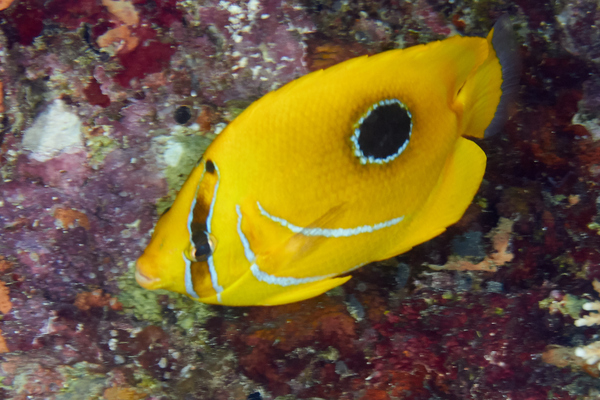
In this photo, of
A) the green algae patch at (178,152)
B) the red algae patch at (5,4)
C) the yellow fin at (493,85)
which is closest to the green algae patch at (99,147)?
the green algae patch at (178,152)

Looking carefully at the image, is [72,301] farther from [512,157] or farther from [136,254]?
[512,157]

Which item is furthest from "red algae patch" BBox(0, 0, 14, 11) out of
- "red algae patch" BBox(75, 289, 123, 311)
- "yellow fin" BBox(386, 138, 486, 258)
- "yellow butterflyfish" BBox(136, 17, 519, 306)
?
"yellow fin" BBox(386, 138, 486, 258)

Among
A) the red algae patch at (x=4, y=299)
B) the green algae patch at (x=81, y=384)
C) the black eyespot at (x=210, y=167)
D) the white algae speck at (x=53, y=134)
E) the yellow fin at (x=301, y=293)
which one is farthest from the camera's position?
the green algae patch at (x=81, y=384)

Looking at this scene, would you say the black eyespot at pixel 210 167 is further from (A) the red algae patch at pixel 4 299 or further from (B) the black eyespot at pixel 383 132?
(A) the red algae patch at pixel 4 299

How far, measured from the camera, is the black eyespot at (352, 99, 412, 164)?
1037mm

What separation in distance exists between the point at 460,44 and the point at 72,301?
174 centimetres

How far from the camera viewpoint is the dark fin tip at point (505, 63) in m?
1.19

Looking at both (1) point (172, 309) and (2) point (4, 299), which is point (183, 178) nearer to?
(1) point (172, 309)

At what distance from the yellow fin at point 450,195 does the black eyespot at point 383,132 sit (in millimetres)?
262

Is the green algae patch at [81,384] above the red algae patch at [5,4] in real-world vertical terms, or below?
below

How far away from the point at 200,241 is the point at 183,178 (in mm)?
498

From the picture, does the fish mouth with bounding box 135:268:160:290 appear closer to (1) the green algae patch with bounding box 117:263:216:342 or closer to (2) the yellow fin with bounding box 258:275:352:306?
(2) the yellow fin with bounding box 258:275:352:306

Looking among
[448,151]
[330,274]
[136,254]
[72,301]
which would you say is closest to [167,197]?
[136,254]

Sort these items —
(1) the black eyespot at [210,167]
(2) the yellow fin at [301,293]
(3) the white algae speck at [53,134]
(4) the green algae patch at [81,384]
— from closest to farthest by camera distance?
1. (1) the black eyespot at [210,167]
2. (2) the yellow fin at [301,293]
3. (3) the white algae speck at [53,134]
4. (4) the green algae patch at [81,384]
